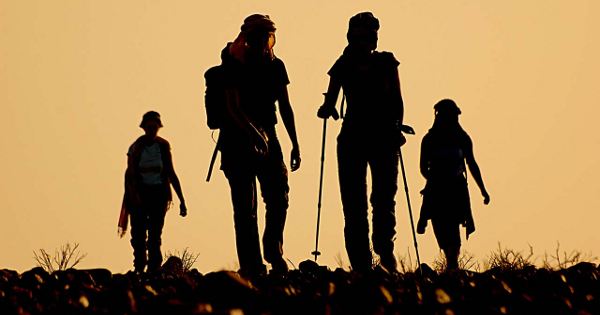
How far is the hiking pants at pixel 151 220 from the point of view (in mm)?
16719

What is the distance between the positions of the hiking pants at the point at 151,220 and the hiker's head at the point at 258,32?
4.41 meters

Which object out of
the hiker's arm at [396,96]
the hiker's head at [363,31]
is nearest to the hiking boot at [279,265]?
the hiker's arm at [396,96]

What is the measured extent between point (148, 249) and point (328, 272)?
18.1 ft

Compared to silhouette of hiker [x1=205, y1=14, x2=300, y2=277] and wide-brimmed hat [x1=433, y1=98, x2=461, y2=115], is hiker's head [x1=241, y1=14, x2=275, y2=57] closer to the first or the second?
silhouette of hiker [x1=205, y1=14, x2=300, y2=277]

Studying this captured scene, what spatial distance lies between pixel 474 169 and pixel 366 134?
323cm

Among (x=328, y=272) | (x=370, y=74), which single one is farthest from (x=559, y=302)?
(x=370, y=74)

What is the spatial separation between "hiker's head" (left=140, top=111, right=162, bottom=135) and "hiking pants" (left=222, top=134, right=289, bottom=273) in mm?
4165

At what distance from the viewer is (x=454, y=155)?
50.9ft

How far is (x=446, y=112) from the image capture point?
1549 centimetres

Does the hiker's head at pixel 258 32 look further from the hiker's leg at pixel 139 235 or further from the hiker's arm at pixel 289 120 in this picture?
the hiker's leg at pixel 139 235

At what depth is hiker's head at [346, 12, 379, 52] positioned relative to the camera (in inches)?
500

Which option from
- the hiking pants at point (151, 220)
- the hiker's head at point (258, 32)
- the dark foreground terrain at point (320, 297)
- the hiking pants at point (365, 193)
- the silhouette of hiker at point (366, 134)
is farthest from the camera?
the hiking pants at point (151, 220)

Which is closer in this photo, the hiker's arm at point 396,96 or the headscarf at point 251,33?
the headscarf at point 251,33

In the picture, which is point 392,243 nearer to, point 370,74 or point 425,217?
point 370,74
